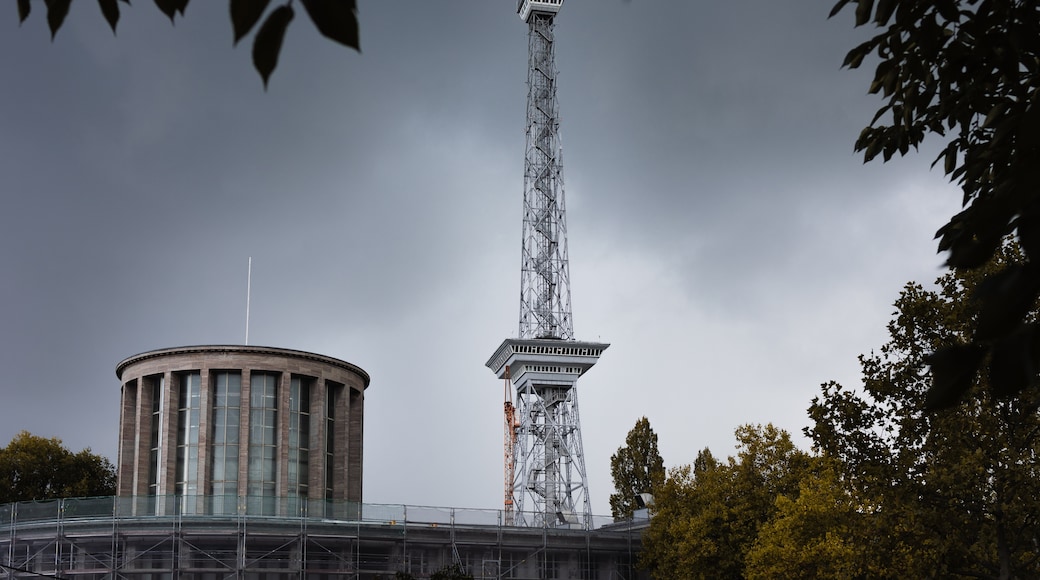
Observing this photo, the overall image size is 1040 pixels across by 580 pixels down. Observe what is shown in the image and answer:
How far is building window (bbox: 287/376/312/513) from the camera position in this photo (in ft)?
181

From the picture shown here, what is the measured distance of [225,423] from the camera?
5381 centimetres

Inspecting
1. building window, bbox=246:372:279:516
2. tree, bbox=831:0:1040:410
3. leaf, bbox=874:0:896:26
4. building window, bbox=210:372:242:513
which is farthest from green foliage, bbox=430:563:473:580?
leaf, bbox=874:0:896:26

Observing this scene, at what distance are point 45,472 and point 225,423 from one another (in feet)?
68.6

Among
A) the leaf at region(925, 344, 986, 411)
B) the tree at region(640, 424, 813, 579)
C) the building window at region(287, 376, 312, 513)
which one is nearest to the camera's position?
the leaf at region(925, 344, 986, 411)

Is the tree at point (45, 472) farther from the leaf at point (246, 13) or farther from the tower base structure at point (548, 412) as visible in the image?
the leaf at point (246, 13)

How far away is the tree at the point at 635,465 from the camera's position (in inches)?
3031

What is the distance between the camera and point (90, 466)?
70.7 metres

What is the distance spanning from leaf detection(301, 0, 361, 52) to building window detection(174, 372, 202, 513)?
52785mm

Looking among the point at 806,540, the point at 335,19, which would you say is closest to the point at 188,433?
the point at 806,540

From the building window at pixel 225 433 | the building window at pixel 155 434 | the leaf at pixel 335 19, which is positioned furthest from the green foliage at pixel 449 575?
the leaf at pixel 335 19

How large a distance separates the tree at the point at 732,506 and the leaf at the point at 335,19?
4303 centimetres

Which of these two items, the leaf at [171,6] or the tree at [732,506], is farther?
the tree at [732,506]

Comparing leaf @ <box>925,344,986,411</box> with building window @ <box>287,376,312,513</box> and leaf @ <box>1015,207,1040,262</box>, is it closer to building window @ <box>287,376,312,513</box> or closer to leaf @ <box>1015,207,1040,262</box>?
leaf @ <box>1015,207,1040,262</box>

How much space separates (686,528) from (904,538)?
71.4ft
